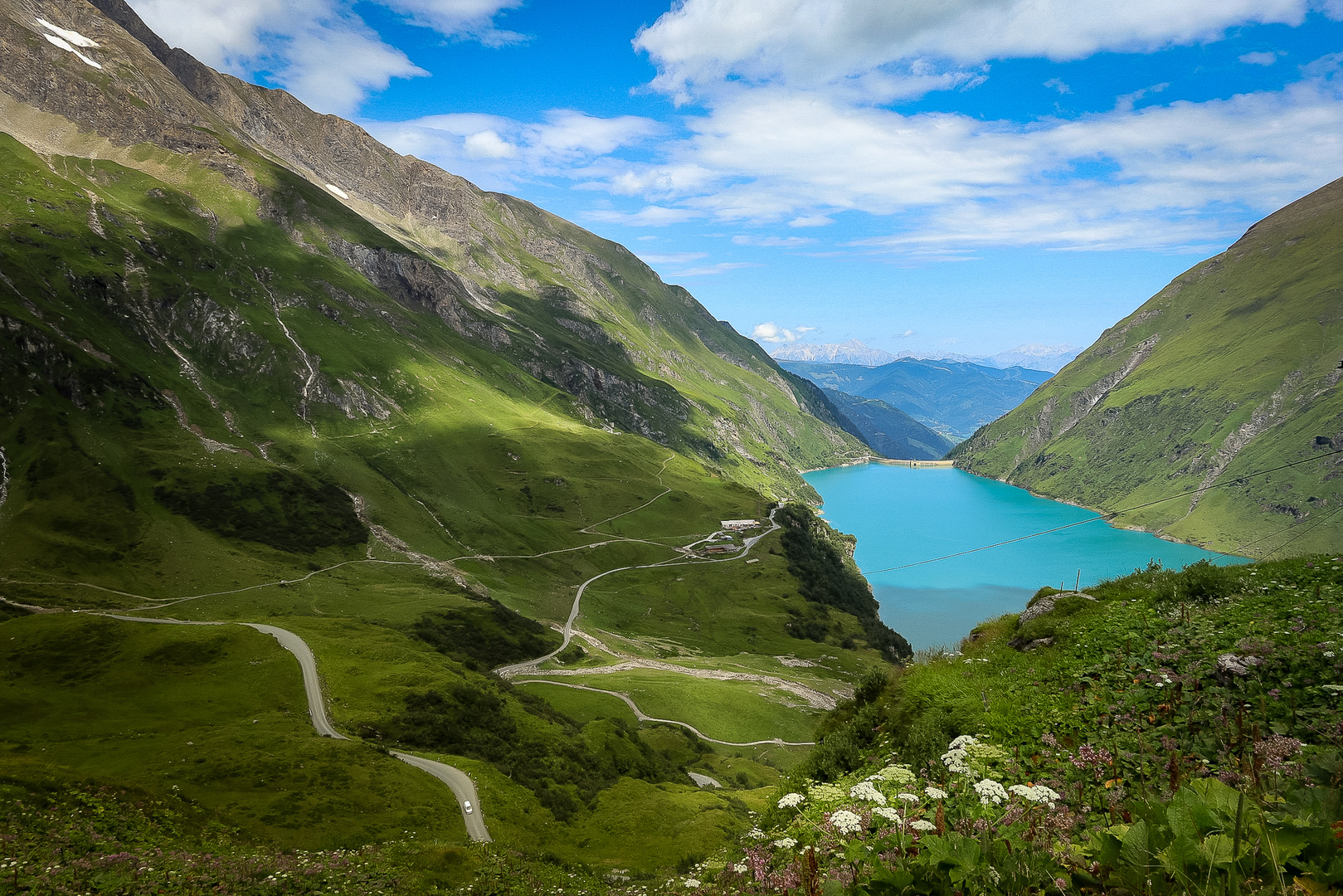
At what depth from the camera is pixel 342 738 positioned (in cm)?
4712

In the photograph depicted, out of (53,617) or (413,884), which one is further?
(53,617)

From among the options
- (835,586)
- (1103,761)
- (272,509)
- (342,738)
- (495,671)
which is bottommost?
(835,586)

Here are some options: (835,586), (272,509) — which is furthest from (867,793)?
(835,586)

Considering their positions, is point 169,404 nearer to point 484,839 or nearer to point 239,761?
point 239,761

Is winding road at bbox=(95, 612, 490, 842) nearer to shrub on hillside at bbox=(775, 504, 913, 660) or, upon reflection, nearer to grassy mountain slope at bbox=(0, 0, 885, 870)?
grassy mountain slope at bbox=(0, 0, 885, 870)

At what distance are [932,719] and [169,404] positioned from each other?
19284cm

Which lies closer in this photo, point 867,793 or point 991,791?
point 991,791

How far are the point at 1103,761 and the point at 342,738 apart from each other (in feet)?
173

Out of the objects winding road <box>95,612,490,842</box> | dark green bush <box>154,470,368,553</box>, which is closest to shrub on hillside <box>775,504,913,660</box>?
dark green bush <box>154,470,368,553</box>

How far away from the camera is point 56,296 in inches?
6097

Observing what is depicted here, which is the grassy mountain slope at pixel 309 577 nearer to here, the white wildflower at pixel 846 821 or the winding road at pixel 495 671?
the winding road at pixel 495 671

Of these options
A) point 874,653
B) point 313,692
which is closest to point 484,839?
point 313,692

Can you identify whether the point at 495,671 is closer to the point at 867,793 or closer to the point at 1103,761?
the point at 1103,761

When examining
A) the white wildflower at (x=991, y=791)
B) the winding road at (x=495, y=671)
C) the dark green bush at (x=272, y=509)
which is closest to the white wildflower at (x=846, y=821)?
the white wildflower at (x=991, y=791)
